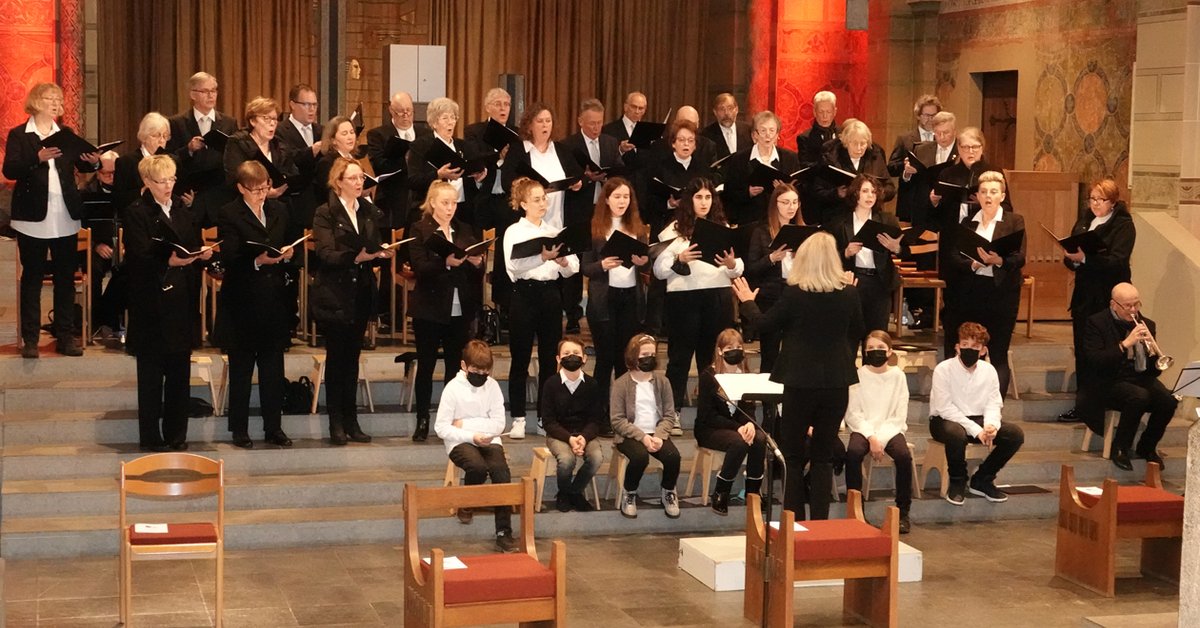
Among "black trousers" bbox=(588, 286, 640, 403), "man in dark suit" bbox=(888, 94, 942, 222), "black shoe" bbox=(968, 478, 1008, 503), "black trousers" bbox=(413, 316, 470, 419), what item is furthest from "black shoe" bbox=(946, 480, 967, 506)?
"black trousers" bbox=(413, 316, 470, 419)

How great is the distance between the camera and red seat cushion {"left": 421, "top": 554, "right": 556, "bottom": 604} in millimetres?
5363

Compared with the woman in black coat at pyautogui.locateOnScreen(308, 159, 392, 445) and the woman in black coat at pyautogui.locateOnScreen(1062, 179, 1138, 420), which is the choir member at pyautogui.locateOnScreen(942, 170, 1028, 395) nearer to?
the woman in black coat at pyautogui.locateOnScreen(1062, 179, 1138, 420)

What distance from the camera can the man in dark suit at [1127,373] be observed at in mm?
9039

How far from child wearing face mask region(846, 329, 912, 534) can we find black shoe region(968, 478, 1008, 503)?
690 millimetres

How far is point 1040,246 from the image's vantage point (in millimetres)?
11828

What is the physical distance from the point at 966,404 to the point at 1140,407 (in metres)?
1.29

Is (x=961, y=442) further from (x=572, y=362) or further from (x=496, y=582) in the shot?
(x=496, y=582)

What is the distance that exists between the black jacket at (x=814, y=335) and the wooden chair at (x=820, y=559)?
744 millimetres

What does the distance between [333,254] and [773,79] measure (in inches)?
271

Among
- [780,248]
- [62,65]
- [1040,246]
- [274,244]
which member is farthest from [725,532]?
[62,65]

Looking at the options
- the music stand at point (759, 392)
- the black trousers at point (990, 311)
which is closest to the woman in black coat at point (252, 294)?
the music stand at point (759, 392)

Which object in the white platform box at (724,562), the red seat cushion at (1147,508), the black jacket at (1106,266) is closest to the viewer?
the white platform box at (724,562)

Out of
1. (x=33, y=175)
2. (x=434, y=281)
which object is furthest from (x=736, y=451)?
(x=33, y=175)

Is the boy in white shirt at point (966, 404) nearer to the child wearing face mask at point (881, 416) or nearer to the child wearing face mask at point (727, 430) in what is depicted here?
the child wearing face mask at point (881, 416)
